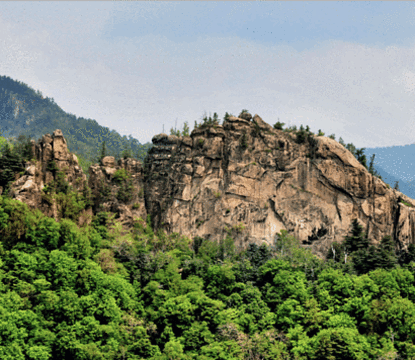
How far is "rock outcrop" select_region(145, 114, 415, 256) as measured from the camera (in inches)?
2876

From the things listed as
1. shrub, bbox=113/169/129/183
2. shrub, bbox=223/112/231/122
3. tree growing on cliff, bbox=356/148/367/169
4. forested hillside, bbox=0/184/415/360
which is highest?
shrub, bbox=223/112/231/122

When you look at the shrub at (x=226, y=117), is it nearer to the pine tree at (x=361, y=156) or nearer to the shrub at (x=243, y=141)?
the shrub at (x=243, y=141)

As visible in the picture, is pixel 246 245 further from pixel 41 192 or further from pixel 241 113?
pixel 41 192

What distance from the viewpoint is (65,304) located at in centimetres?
4956

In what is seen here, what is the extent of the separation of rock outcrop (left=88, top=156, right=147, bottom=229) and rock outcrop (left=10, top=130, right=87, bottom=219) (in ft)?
9.84

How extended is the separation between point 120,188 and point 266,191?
72.5ft

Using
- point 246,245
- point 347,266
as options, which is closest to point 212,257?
point 246,245

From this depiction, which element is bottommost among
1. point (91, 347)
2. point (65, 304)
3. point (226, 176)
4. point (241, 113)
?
point (91, 347)

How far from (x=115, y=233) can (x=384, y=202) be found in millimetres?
39093

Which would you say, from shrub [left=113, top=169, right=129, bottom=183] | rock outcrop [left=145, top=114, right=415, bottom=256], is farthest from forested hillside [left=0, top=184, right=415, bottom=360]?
shrub [left=113, top=169, right=129, bottom=183]

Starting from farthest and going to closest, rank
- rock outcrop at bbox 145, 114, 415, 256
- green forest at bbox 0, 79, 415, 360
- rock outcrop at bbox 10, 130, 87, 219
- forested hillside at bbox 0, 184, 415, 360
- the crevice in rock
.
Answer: rock outcrop at bbox 145, 114, 415, 256
the crevice in rock
rock outcrop at bbox 10, 130, 87, 219
green forest at bbox 0, 79, 415, 360
forested hillside at bbox 0, 184, 415, 360

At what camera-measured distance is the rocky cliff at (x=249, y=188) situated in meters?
72.8

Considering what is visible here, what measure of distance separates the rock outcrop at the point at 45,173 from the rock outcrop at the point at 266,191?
12.7 m

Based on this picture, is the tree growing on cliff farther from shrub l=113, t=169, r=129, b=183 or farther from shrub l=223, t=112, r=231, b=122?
shrub l=113, t=169, r=129, b=183
